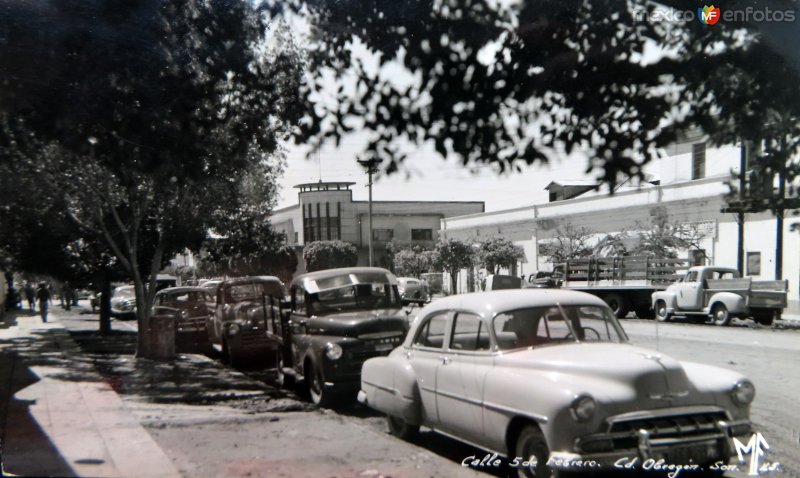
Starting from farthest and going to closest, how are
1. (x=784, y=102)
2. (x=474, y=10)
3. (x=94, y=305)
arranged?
1. (x=94, y=305)
2. (x=474, y=10)
3. (x=784, y=102)

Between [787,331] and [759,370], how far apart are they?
9.31 metres

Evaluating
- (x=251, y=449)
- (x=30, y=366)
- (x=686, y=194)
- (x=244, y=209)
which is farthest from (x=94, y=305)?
(x=251, y=449)

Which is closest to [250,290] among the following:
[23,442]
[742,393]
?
[23,442]

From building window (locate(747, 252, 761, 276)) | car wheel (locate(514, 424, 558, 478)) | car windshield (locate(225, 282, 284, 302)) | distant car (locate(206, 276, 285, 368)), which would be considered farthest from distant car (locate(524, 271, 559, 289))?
car wheel (locate(514, 424, 558, 478))

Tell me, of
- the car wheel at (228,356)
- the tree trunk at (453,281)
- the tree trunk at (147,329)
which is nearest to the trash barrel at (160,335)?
the tree trunk at (147,329)

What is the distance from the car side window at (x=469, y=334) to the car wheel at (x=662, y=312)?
18494mm

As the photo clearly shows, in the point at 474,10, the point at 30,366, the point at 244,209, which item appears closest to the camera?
the point at 474,10

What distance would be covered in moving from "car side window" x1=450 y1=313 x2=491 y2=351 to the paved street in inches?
41.0

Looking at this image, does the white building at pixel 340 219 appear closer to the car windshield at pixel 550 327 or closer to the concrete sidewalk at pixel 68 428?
the concrete sidewalk at pixel 68 428

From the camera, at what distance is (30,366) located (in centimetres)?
1380

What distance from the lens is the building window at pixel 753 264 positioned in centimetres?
2447

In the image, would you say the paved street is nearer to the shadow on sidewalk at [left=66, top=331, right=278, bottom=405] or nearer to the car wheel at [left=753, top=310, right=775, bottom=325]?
the shadow on sidewalk at [left=66, top=331, right=278, bottom=405]

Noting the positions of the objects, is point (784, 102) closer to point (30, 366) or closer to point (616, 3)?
point (616, 3)

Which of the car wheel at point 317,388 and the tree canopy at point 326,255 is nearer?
the car wheel at point 317,388
